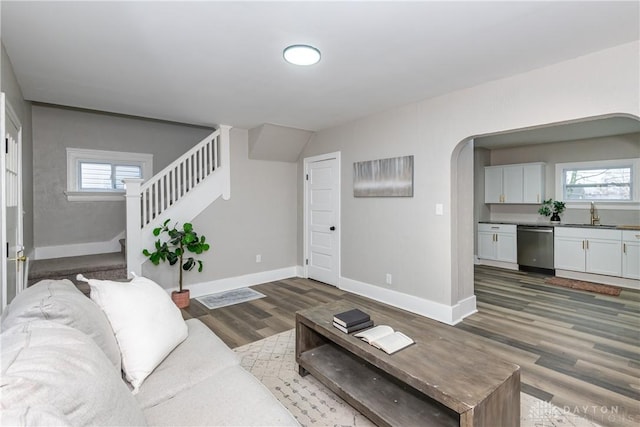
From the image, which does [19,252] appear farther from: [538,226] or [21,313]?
[538,226]

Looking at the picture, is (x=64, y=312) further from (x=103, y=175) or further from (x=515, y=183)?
(x=515, y=183)

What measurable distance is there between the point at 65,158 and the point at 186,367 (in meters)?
4.51

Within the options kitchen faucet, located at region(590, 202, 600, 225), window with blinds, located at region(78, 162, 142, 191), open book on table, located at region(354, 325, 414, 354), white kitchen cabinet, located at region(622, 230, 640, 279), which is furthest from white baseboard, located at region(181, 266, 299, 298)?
kitchen faucet, located at region(590, 202, 600, 225)

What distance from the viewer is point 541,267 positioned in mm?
5410

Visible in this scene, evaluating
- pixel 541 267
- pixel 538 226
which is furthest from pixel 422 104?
pixel 541 267

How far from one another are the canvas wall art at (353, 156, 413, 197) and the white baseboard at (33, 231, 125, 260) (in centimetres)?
394

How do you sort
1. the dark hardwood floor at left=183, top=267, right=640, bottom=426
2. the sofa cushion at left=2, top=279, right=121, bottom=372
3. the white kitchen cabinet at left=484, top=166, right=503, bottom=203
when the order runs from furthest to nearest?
the white kitchen cabinet at left=484, top=166, right=503, bottom=203 → the dark hardwood floor at left=183, top=267, right=640, bottom=426 → the sofa cushion at left=2, top=279, right=121, bottom=372

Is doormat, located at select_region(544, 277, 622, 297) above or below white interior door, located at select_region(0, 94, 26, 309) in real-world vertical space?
below

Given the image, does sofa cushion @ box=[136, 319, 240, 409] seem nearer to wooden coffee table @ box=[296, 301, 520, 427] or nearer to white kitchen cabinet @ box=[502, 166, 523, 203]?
wooden coffee table @ box=[296, 301, 520, 427]

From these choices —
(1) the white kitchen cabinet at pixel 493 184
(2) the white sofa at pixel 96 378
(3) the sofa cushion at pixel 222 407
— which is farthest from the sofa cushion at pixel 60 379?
(1) the white kitchen cabinet at pixel 493 184

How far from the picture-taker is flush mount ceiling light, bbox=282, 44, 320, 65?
7.43 feet

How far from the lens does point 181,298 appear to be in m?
3.91

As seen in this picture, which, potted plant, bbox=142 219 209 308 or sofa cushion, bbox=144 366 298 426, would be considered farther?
potted plant, bbox=142 219 209 308

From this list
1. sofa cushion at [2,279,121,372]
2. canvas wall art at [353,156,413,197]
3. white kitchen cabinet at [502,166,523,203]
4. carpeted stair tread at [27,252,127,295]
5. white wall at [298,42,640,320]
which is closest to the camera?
sofa cushion at [2,279,121,372]
